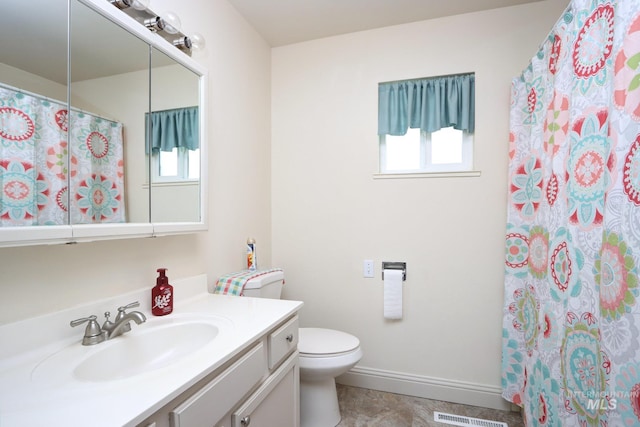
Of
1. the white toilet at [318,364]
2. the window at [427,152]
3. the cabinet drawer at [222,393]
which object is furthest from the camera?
the window at [427,152]

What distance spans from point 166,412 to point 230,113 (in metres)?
1.59

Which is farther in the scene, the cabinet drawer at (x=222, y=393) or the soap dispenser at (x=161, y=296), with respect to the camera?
the soap dispenser at (x=161, y=296)

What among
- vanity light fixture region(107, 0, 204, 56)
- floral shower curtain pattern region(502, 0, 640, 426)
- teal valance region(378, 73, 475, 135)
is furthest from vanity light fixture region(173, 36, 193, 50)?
floral shower curtain pattern region(502, 0, 640, 426)

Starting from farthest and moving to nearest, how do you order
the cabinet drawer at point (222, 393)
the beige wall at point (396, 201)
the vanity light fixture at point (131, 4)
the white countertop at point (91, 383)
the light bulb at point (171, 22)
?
the beige wall at point (396, 201)
the light bulb at point (171, 22)
the vanity light fixture at point (131, 4)
the cabinet drawer at point (222, 393)
the white countertop at point (91, 383)

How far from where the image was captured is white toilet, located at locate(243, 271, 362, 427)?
5.49 feet

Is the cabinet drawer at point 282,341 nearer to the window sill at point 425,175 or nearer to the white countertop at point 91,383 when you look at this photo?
the white countertop at point 91,383

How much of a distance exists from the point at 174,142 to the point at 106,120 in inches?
12.6

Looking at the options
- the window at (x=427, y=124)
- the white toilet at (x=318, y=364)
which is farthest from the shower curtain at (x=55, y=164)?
the window at (x=427, y=124)

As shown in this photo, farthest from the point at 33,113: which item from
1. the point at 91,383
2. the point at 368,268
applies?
the point at 368,268

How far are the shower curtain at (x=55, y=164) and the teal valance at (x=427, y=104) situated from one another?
5.40ft

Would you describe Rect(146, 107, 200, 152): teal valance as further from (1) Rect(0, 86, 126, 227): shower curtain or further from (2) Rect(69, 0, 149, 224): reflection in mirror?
(1) Rect(0, 86, 126, 227): shower curtain

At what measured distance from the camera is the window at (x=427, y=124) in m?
2.02

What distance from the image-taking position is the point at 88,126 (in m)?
1.02

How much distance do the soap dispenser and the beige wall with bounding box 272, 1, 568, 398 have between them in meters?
1.13
